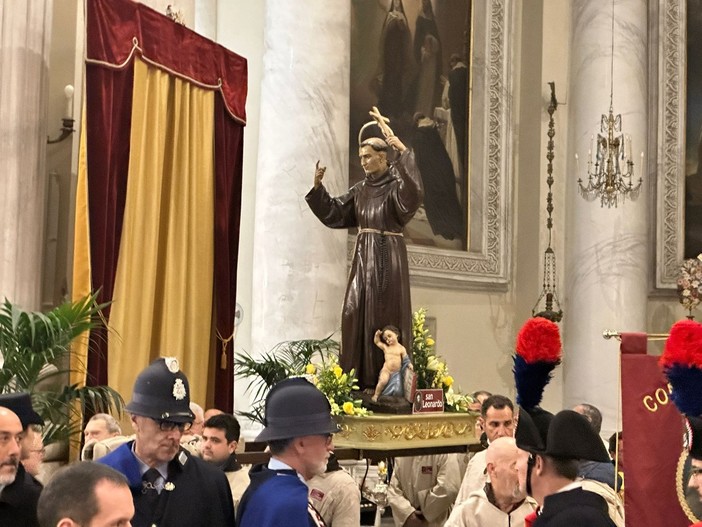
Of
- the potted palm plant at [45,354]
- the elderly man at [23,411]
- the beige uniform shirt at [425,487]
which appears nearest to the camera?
the elderly man at [23,411]

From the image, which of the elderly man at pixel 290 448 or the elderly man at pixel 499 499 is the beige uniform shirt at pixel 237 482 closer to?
the elderly man at pixel 499 499

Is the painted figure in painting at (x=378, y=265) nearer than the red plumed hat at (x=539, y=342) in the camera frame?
No

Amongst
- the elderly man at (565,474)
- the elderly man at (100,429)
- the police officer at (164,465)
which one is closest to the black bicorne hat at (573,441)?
the elderly man at (565,474)

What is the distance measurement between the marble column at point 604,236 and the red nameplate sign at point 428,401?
20.8ft

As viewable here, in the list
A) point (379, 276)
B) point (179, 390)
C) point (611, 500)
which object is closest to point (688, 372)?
point (611, 500)

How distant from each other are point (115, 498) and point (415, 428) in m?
5.70

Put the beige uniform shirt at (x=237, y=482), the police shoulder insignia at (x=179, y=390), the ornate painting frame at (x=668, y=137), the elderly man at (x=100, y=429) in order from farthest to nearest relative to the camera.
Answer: the ornate painting frame at (x=668, y=137) → the elderly man at (x=100, y=429) → the beige uniform shirt at (x=237, y=482) → the police shoulder insignia at (x=179, y=390)

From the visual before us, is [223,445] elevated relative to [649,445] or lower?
lower

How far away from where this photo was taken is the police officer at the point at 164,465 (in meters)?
4.04

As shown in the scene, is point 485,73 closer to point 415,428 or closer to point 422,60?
point 422,60

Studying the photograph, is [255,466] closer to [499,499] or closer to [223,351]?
[499,499]

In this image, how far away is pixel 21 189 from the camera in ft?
25.6

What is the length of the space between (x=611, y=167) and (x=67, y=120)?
26.6ft

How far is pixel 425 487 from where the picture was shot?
890 centimetres
